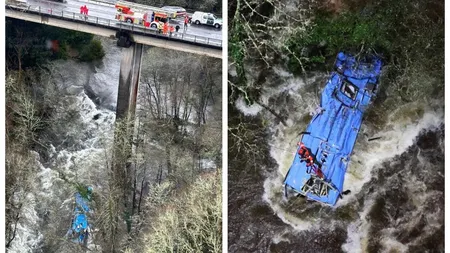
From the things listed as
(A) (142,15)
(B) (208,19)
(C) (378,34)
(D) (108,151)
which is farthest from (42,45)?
(C) (378,34)

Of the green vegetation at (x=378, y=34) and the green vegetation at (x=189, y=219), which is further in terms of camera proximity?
the green vegetation at (x=189, y=219)

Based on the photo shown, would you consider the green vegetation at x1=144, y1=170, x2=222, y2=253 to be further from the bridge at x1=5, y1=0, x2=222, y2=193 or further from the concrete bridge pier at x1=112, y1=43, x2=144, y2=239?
the bridge at x1=5, y1=0, x2=222, y2=193

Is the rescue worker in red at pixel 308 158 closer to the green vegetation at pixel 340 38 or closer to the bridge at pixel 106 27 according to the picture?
the green vegetation at pixel 340 38

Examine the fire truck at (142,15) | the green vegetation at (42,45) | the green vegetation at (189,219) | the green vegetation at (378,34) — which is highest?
the green vegetation at (378,34)

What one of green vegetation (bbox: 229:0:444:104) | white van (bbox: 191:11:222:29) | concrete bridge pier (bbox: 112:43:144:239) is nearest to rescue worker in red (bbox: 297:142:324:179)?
green vegetation (bbox: 229:0:444:104)

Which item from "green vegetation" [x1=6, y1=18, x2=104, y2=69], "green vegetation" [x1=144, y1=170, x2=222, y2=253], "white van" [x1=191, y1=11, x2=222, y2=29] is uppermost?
"white van" [x1=191, y1=11, x2=222, y2=29]

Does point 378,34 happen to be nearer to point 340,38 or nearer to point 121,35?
point 340,38

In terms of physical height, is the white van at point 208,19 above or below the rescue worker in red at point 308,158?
above

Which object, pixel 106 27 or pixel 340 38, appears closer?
pixel 340 38

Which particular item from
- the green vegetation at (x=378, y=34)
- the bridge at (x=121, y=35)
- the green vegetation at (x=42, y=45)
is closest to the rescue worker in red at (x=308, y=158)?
the green vegetation at (x=378, y=34)

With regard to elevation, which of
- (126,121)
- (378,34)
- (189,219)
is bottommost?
(189,219)
